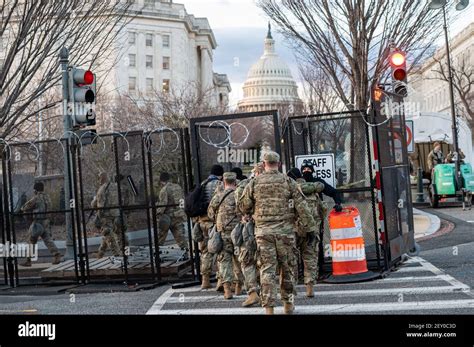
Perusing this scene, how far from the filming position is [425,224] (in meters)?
19.6

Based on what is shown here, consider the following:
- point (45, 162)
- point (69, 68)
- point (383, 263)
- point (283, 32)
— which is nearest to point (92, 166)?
point (45, 162)

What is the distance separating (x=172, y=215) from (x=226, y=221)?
3180mm

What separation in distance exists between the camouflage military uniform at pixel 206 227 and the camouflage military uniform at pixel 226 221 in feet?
2.33

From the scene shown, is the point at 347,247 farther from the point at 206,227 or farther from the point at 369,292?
the point at 206,227

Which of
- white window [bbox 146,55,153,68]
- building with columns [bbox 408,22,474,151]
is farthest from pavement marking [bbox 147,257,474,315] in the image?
white window [bbox 146,55,153,68]

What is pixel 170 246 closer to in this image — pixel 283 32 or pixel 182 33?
pixel 283 32

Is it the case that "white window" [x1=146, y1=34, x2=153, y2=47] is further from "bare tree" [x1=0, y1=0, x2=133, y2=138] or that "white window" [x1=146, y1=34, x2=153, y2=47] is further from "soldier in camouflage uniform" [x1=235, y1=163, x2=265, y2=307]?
"soldier in camouflage uniform" [x1=235, y1=163, x2=265, y2=307]

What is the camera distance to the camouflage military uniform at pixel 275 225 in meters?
8.30

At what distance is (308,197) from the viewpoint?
414 inches

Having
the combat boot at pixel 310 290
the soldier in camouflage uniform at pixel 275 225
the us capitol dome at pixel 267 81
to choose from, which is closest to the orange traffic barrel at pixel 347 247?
the combat boot at pixel 310 290

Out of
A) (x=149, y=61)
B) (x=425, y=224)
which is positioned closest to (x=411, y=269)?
(x=425, y=224)

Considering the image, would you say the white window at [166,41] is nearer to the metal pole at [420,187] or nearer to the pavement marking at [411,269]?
the metal pole at [420,187]

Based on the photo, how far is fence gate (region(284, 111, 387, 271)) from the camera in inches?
456
